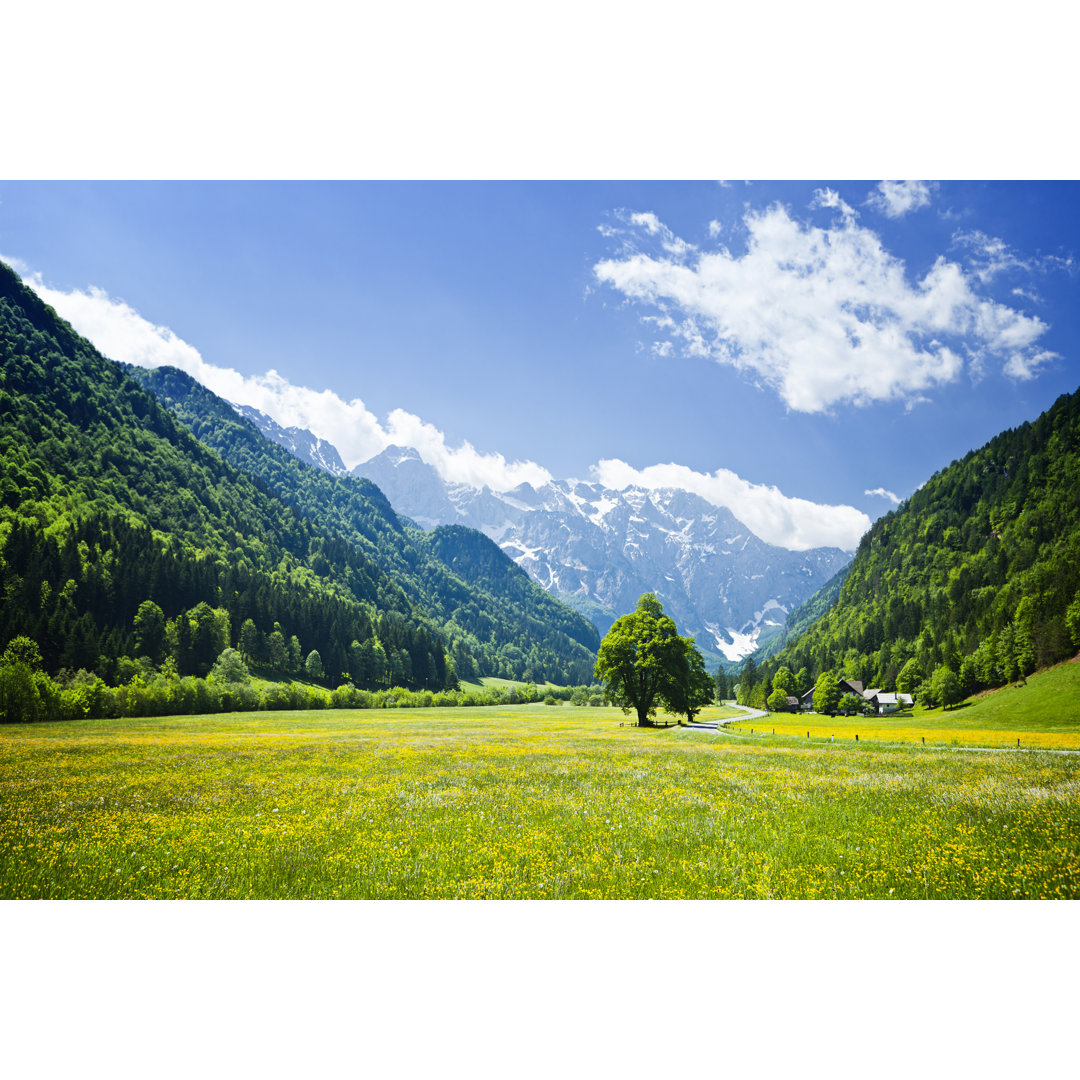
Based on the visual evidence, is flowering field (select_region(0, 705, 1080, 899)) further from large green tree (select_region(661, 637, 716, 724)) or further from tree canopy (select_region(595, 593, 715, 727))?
large green tree (select_region(661, 637, 716, 724))

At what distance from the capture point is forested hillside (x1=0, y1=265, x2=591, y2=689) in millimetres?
53062

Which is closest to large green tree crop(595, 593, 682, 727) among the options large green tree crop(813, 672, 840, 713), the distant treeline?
the distant treeline

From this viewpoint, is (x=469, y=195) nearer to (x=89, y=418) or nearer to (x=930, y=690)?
(x=930, y=690)

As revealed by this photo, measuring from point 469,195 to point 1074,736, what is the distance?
37020 millimetres

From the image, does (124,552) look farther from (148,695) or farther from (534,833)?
(534,833)

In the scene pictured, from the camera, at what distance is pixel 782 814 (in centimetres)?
1063

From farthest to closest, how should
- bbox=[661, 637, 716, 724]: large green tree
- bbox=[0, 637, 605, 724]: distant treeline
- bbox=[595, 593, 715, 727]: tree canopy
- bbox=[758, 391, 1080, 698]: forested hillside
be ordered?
bbox=[661, 637, 716, 724]: large green tree, bbox=[595, 593, 715, 727]: tree canopy, bbox=[758, 391, 1080, 698]: forested hillside, bbox=[0, 637, 605, 724]: distant treeline

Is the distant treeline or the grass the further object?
the grass

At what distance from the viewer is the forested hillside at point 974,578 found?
39.5 meters

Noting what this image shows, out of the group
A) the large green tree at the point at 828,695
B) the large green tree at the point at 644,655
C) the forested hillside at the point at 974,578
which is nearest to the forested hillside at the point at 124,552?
the large green tree at the point at 644,655

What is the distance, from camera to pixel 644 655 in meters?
40.9

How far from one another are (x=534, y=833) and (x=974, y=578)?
10925 centimetres

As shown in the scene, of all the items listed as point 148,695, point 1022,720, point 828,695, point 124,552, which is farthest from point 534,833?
point 828,695

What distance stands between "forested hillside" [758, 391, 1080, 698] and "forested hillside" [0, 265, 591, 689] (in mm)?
60941
